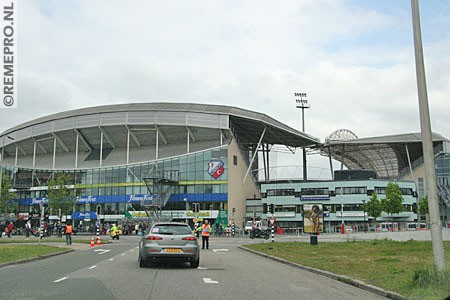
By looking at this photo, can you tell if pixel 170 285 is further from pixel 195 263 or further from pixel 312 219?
pixel 312 219

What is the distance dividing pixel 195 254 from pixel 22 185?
234 ft

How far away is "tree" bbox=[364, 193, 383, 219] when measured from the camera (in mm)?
65938

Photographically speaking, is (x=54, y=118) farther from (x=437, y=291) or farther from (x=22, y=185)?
(x=437, y=291)

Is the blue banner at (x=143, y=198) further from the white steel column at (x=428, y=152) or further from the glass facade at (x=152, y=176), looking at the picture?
the white steel column at (x=428, y=152)

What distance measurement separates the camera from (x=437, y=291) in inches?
339

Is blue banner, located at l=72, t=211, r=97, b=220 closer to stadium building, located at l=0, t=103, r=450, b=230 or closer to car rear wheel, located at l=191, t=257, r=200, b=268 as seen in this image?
stadium building, located at l=0, t=103, r=450, b=230

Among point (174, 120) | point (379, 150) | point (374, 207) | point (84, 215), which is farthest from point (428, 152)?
point (379, 150)

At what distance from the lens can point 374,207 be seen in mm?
66062

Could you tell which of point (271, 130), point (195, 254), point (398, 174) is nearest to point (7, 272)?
point (195, 254)

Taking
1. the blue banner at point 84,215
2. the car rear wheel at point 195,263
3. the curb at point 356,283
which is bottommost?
the curb at point 356,283

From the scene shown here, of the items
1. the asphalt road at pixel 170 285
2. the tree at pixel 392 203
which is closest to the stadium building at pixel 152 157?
→ the tree at pixel 392 203

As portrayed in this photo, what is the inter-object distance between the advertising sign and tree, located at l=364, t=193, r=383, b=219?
3765 centimetres

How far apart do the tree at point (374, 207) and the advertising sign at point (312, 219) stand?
124ft

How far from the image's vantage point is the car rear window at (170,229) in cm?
1510
